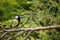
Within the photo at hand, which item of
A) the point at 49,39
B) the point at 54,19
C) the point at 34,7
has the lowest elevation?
the point at 49,39

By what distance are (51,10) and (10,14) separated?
929 mm

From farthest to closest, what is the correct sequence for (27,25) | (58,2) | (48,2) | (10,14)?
(10,14)
(58,2)
(48,2)
(27,25)

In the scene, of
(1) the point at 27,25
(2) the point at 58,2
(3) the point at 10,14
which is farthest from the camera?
(3) the point at 10,14

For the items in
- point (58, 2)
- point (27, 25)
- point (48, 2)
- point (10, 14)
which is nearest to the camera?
point (27, 25)

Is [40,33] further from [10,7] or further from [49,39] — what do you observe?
[10,7]

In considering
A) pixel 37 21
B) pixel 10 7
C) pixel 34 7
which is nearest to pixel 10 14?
pixel 10 7

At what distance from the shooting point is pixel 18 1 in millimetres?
3900

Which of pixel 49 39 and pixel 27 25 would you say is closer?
pixel 27 25

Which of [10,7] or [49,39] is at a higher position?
[10,7]

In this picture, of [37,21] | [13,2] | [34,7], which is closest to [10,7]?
[13,2]

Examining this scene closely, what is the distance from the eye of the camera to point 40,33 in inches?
115

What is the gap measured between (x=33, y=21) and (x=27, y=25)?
9cm

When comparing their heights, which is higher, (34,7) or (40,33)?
(34,7)

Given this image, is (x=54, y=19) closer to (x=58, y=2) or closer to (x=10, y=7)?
(x=58, y=2)
